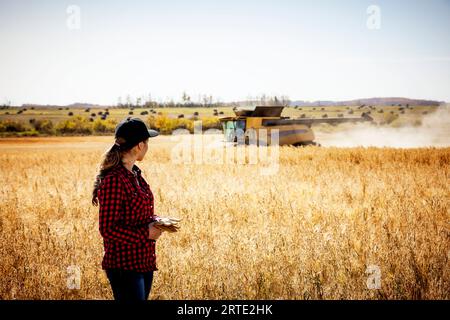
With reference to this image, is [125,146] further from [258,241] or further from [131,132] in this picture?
[258,241]

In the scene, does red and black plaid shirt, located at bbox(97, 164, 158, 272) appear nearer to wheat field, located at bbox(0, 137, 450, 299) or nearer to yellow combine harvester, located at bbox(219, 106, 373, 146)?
wheat field, located at bbox(0, 137, 450, 299)

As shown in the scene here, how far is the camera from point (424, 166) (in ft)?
38.8

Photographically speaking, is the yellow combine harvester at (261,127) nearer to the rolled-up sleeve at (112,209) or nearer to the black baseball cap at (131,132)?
the black baseball cap at (131,132)

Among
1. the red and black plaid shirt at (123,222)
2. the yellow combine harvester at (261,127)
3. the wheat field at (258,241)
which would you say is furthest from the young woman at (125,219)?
the yellow combine harvester at (261,127)

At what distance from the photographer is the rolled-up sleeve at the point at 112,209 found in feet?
8.09

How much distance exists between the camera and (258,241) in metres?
4.93

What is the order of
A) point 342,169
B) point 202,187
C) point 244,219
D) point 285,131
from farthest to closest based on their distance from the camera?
point 285,131 < point 342,169 < point 202,187 < point 244,219

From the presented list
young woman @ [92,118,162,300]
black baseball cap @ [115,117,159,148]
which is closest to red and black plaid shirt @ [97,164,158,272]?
young woman @ [92,118,162,300]

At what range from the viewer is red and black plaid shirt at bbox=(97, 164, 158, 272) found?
97.5 inches

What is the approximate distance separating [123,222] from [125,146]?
53cm

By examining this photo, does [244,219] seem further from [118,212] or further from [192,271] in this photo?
[118,212]
